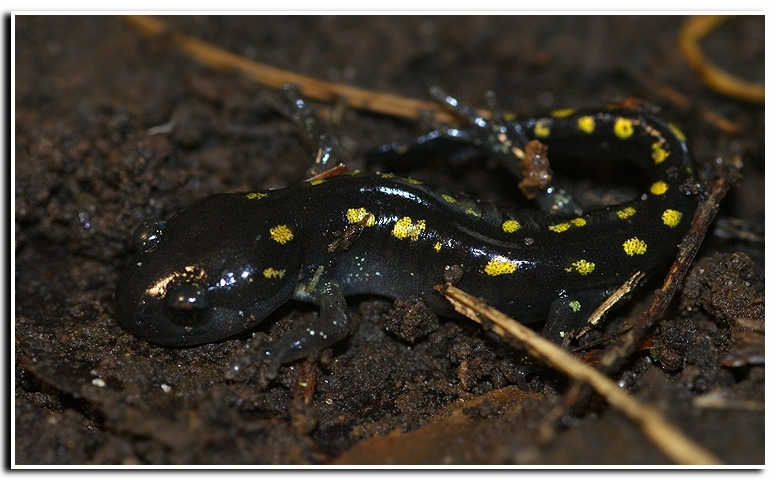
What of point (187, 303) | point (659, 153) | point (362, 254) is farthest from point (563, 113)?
point (187, 303)

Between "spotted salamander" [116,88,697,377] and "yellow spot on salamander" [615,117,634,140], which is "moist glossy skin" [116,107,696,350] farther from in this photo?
"yellow spot on salamander" [615,117,634,140]

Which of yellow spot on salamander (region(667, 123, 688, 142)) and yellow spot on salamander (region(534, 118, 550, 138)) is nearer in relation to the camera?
yellow spot on salamander (region(667, 123, 688, 142))

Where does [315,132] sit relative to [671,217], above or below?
above

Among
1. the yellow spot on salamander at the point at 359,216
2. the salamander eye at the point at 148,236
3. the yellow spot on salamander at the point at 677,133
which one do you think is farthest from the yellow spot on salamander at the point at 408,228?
the yellow spot on salamander at the point at 677,133

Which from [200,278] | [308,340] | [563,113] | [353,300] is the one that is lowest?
[353,300]

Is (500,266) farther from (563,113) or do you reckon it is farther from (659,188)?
(563,113)

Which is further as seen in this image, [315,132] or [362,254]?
[315,132]

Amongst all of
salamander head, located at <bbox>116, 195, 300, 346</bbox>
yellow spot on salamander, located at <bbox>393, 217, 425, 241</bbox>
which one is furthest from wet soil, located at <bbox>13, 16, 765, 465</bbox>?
yellow spot on salamander, located at <bbox>393, 217, 425, 241</bbox>

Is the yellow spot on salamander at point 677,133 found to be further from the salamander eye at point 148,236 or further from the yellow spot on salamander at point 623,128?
the salamander eye at point 148,236
